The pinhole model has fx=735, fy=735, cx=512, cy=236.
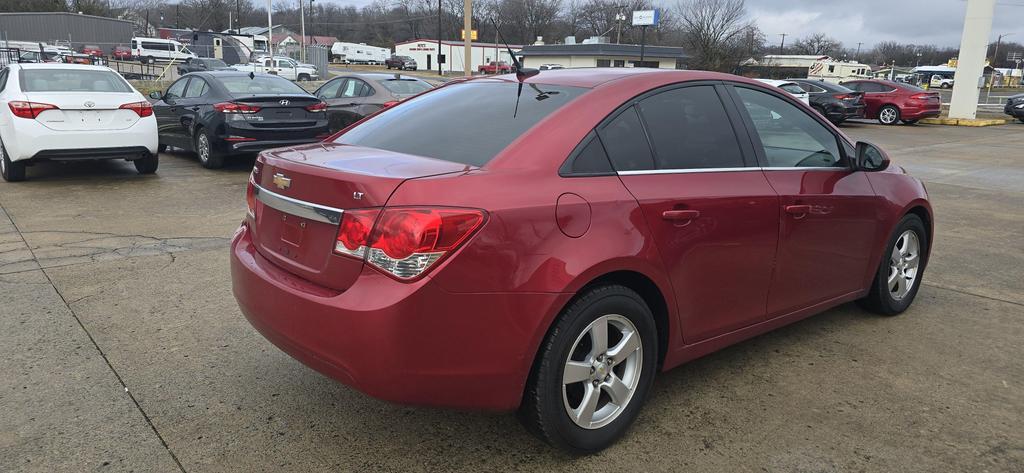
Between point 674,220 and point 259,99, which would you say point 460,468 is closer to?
point 674,220

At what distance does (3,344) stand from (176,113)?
813 cm

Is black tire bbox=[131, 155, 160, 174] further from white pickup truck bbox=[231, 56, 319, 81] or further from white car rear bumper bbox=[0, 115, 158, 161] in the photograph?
white pickup truck bbox=[231, 56, 319, 81]

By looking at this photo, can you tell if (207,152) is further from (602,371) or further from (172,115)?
(602,371)

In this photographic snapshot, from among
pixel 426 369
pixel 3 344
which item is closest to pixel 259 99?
pixel 3 344

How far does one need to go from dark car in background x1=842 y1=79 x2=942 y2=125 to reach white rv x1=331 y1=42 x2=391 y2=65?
75.7m

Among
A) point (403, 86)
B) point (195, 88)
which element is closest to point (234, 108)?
point (195, 88)

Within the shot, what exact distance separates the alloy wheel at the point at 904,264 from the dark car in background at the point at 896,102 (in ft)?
71.0

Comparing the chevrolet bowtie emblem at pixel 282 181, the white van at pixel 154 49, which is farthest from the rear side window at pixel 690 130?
the white van at pixel 154 49

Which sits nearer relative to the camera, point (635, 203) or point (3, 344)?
point (635, 203)

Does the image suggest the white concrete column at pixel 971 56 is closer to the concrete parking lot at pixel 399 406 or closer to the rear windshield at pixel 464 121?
the concrete parking lot at pixel 399 406

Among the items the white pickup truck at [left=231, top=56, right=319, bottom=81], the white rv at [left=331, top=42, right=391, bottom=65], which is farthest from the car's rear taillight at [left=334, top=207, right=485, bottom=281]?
the white rv at [left=331, top=42, right=391, bottom=65]

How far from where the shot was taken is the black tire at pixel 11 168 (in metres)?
8.85

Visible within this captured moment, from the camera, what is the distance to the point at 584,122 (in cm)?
298

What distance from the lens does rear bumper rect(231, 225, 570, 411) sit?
8.09 ft
